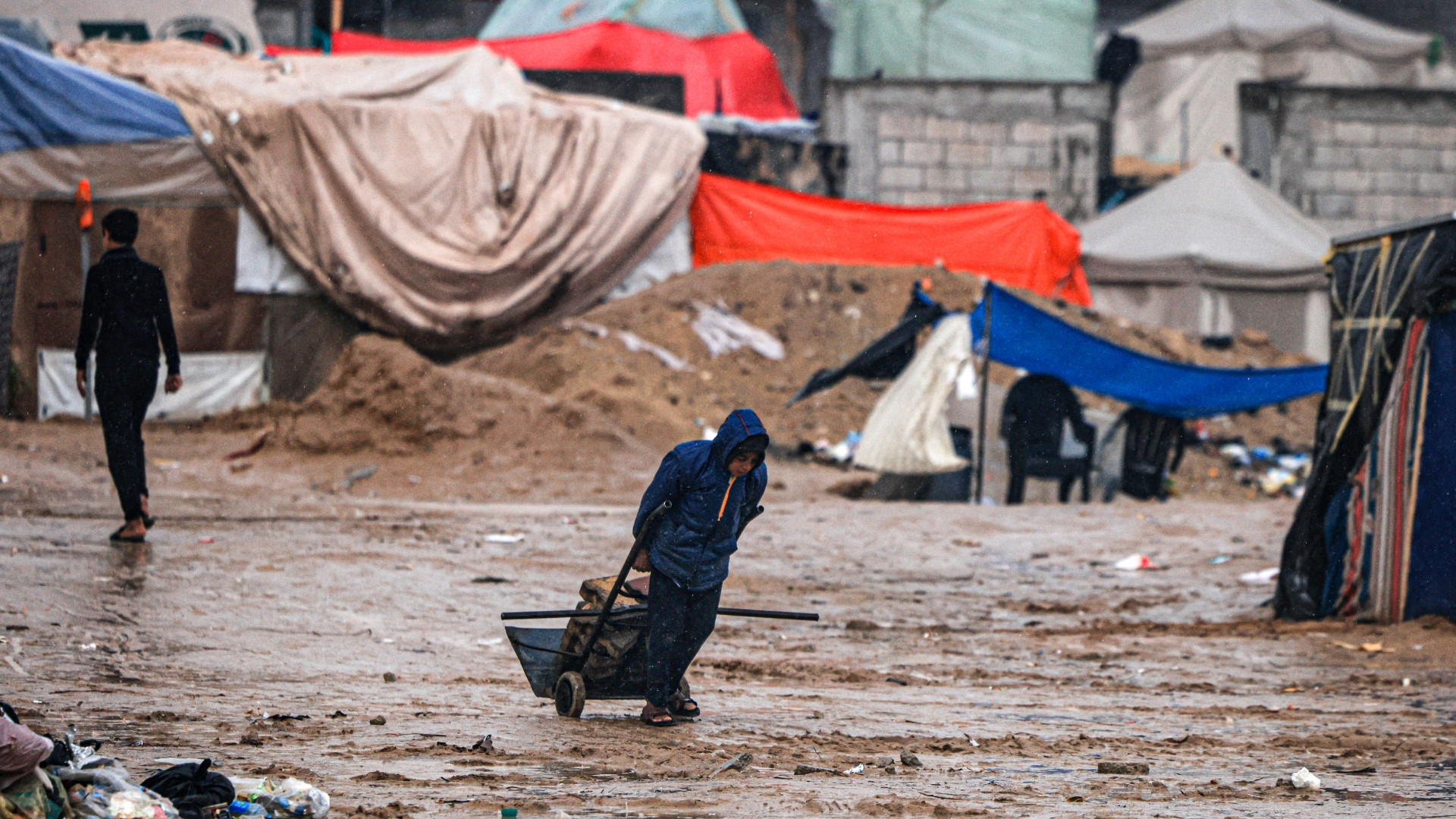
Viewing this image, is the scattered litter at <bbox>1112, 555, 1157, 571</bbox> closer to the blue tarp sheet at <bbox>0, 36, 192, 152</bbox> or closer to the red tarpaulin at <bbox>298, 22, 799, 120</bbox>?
the blue tarp sheet at <bbox>0, 36, 192, 152</bbox>

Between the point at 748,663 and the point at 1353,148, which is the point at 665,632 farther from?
the point at 1353,148

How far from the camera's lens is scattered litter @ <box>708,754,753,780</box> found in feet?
13.3

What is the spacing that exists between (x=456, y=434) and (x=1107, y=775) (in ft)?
29.0

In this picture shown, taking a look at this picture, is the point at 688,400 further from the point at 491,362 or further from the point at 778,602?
the point at 778,602

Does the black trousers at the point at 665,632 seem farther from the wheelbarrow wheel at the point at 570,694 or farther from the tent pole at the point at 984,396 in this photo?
the tent pole at the point at 984,396

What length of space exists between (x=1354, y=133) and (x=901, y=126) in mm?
7201

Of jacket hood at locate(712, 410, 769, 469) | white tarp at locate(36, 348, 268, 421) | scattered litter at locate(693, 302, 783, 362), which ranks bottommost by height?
white tarp at locate(36, 348, 268, 421)

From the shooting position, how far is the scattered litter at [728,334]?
16297 millimetres

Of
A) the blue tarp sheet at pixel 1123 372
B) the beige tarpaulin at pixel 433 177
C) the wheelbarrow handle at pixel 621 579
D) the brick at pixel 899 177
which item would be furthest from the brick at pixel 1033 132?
the wheelbarrow handle at pixel 621 579

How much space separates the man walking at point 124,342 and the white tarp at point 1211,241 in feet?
50.9

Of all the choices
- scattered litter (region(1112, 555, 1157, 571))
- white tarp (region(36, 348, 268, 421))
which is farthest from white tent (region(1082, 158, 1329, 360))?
scattered litter (region(1112, 555, 1157, 571))

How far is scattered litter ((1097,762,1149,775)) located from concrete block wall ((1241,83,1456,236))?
20.3m

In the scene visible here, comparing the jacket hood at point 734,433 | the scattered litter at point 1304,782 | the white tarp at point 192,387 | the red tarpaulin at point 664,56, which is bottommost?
the white tarp at point 192,387

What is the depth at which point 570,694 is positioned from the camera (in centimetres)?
483
